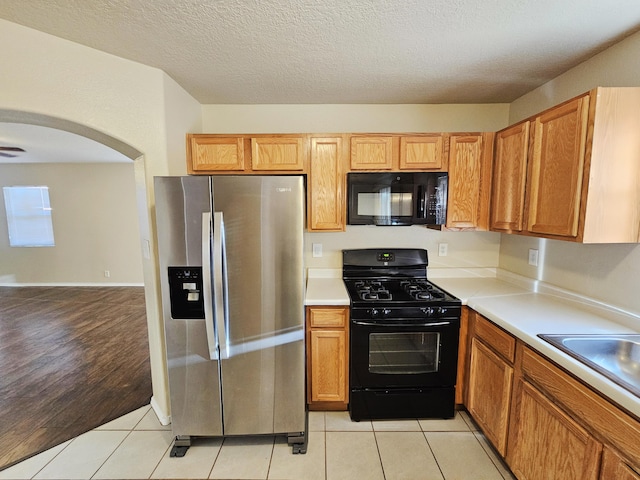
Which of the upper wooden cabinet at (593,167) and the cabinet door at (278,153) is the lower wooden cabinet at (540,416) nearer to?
the upper wooden cabinet at (593,167)

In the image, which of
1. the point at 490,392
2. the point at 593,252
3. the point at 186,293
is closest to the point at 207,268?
the point at 186,293

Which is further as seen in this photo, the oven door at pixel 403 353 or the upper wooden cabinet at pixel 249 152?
the upper wooden cabinet at pixel 249 152

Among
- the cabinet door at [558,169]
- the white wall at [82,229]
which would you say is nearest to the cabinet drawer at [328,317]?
the cabinet door at [558,169]

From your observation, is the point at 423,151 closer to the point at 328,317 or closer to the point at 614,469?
the point at 328,317

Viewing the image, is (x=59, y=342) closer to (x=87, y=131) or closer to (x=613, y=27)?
(x=87, y=131)

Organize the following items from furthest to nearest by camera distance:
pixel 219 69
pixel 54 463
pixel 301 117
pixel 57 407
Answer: pixel 301 117 → pixel 57 407 → pixel 219 69 → pixel 54 463

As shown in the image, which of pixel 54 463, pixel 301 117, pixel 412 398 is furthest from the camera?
pixel 301 117

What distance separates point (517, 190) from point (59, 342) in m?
5.01

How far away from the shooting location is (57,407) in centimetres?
221

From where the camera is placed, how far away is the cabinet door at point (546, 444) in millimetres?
1094

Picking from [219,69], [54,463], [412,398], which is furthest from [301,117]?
[54,463]

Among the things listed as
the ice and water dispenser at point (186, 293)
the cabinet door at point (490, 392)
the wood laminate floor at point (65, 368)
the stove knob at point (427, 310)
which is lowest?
the wood laminate floor at point (65, 368)

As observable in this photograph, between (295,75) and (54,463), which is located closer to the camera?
(54,463)

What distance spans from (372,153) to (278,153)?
2.49ft
